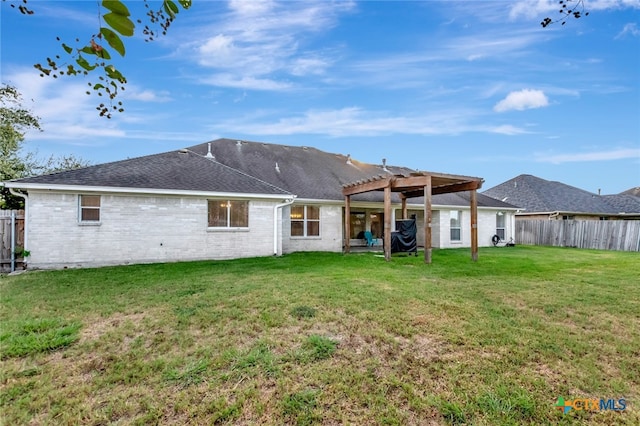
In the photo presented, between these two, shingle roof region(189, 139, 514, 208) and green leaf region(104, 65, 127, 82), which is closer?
green leaf region(104, 65, 127, 82)

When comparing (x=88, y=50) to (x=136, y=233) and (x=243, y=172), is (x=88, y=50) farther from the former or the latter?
(x=243, y=172)

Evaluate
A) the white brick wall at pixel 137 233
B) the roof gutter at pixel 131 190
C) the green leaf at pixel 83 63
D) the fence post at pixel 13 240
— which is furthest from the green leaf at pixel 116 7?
the fence post at pixel 13 240

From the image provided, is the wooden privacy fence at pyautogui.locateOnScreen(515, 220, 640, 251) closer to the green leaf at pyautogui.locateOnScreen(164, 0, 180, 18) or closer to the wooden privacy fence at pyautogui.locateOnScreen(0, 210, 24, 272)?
the green leaf at pyautogui.locateOnScreen(164, 0, 180, 18)

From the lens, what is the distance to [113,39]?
5.47 feet

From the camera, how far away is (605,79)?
39.9ft

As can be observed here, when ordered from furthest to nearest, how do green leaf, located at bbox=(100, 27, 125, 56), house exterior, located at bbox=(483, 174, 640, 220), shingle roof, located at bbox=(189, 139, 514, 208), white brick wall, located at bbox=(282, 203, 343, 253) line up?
house exterior, located at bbox=(483, 174, 640, 220), shingle roof, located at bbox=(189, 139, 514, 208), white brick wall, located at bbox=(282, 203, 343, 253), green leaf, located at bbox=(100, 27, 125, 56)

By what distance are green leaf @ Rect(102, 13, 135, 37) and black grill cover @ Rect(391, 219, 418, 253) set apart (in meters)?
11.6

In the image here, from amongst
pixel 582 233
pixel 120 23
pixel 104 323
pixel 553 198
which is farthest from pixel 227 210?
pixel 553 198

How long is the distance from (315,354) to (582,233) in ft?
67.8

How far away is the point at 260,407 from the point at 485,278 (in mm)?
6746

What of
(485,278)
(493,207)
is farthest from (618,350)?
(493,207)

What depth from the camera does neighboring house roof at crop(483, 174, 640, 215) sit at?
2161 cm

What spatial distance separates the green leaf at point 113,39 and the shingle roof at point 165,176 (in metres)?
9.31

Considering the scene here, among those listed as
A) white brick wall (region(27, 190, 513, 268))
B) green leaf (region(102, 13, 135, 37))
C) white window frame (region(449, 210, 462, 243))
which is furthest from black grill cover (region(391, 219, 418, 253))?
green leaf (region(102, 13, 135, 37))
